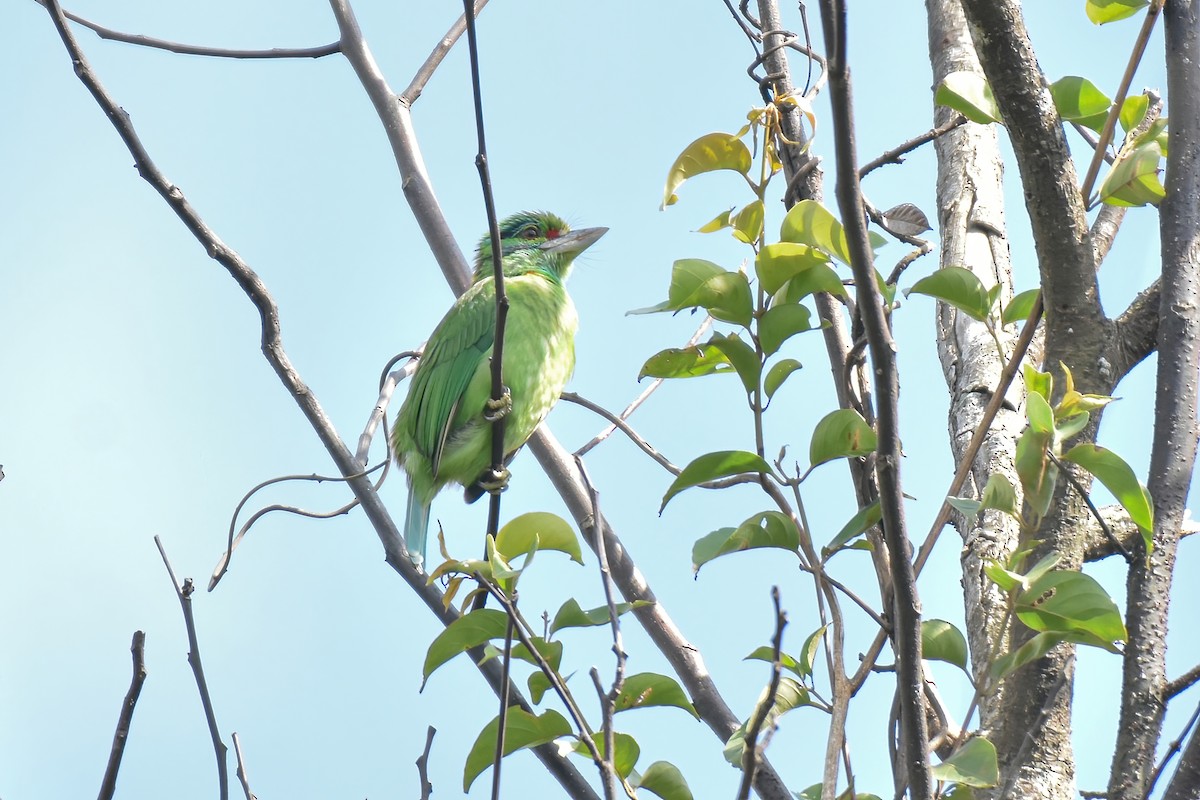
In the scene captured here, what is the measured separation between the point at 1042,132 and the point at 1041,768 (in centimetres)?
115

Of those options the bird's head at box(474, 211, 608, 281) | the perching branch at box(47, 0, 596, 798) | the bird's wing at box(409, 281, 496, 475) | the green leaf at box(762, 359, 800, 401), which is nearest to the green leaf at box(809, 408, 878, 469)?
the green leaf at box(762, 359, 800, 401)

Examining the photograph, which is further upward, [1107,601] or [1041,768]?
[1107,601]

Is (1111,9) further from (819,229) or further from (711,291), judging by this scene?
(711,291)

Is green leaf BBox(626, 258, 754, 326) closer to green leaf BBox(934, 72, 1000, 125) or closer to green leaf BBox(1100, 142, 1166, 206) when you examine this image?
green leaf BBox(934, 72, 1000, 125)

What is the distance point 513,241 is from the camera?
506cm

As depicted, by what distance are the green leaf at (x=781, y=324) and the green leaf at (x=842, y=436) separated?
0.16 m

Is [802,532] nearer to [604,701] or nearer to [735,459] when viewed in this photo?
[735,459]

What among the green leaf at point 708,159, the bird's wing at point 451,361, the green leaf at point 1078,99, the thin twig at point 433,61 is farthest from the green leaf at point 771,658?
the thin twig at point 433,61

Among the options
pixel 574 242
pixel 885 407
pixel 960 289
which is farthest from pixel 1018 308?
pixel 574 242

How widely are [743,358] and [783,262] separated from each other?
0.18m

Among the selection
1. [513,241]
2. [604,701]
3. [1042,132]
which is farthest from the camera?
[513,241]

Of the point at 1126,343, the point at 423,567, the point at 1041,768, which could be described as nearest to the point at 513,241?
the point at 423,567

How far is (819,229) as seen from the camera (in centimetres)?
193

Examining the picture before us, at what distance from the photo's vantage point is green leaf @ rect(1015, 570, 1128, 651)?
1704 mm
